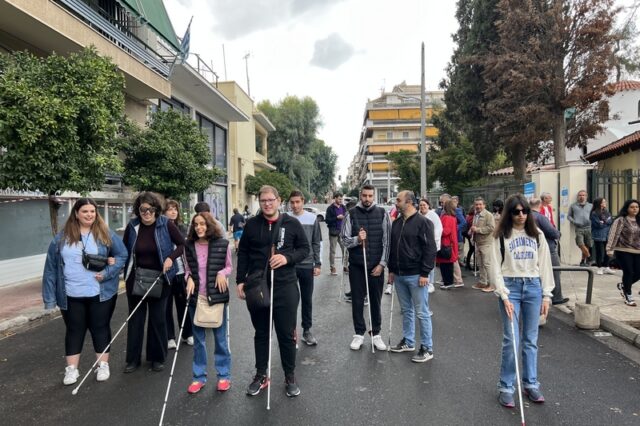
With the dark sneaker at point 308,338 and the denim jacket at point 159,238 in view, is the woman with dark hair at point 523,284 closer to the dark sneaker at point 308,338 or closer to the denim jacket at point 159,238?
the dark sneaker at point 308,338

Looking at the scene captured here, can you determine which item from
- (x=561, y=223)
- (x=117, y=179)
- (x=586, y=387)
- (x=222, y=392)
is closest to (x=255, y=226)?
(x=222, y=392)

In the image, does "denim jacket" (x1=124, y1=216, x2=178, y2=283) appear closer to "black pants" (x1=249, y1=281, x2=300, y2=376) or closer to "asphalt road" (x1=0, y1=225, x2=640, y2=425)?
"asphalt road" (x1=0, y1=225, x2=640, y2=425)

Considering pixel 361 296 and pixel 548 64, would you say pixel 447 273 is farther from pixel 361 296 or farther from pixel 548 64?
pixel 548 64

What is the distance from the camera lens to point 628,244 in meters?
6.44

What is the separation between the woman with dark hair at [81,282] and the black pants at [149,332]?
230 millimetres

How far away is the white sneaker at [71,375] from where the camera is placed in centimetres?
418

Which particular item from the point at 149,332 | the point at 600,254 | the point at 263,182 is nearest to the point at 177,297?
the point at 149,332

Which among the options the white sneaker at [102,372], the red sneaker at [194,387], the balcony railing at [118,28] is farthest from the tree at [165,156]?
the red sneaker at [194,387]

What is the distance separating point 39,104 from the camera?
21.8 ft

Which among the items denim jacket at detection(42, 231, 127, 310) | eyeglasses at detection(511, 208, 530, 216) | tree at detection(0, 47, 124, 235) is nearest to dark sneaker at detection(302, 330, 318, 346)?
denim jacket at detection(42, 231, 127, 310)

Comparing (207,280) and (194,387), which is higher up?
(207,280)

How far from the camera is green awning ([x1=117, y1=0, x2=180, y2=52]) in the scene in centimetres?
1169

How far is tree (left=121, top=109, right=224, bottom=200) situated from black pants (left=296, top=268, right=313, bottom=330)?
7.91 m

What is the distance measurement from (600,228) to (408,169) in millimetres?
19989
